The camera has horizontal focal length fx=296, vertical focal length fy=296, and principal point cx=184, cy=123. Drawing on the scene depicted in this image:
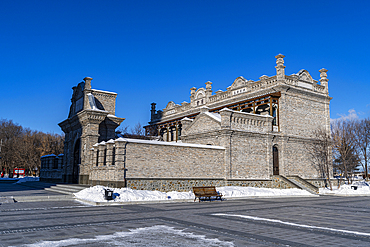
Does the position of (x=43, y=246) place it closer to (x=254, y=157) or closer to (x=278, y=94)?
(x=254, y=157)

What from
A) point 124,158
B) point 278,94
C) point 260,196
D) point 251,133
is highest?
point 278,94

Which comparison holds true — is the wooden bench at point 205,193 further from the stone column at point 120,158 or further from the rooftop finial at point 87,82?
the rooftop finial at point 87,82

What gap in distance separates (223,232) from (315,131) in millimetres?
25381

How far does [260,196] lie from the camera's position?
20891 millimetres

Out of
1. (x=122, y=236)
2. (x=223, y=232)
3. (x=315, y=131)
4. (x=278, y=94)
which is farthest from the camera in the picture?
(x=315, y=131)

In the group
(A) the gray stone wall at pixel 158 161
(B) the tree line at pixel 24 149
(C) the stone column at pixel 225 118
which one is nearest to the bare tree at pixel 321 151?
(C) the stone column at pixel 225 118

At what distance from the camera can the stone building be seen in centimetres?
1952

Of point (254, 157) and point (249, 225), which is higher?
point (254, 157)

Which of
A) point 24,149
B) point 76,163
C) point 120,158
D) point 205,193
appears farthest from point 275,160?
point 24,149

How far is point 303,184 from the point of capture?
85.5ft

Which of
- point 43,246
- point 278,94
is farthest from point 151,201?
point 278,94

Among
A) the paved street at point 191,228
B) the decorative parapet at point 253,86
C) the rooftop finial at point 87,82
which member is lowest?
the paved street at point 191,228

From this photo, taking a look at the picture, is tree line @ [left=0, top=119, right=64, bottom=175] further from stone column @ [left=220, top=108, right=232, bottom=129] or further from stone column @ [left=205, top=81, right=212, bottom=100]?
stone column @ [left=220, top=108, right=232, bottom=129]

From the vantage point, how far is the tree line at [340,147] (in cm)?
2958
